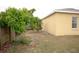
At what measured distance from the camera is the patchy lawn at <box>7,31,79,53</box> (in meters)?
1.88

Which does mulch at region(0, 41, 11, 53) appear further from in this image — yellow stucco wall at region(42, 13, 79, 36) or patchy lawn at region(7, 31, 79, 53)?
yellow stucco wall at region(42, 13, 79, 36)

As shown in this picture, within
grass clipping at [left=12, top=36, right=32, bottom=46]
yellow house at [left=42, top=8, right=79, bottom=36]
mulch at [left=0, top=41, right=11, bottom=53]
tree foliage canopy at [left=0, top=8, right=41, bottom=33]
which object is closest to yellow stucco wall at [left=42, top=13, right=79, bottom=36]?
yellow house at [left=42, top=8, right=79, bottom=36]

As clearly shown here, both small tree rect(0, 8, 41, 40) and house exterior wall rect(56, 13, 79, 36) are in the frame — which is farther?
house exterior wall rect(56, 13, 79, 36)

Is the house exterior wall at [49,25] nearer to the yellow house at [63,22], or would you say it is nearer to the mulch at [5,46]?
the yellow house at [63,22]

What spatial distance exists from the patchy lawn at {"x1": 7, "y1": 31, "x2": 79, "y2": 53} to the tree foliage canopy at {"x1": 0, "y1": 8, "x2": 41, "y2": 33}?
5.6 inches

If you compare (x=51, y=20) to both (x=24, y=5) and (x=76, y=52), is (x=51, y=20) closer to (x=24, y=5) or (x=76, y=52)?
(x=24, y=5)

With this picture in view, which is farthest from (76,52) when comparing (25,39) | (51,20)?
(25,39)

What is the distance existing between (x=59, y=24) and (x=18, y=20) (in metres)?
0.64

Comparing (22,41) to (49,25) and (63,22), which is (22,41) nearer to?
(49,25)

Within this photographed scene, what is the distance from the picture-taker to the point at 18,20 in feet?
5.74

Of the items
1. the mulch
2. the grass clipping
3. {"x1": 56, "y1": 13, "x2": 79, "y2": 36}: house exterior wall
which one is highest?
{"x1": 56, "y1": 13, "x2": 79, "y2": 36}: house exterior wall

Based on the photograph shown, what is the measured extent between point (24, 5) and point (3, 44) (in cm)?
67

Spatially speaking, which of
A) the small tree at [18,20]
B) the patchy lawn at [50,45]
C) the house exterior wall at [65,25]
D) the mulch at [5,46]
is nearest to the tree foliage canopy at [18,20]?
the small tree at [18,20]

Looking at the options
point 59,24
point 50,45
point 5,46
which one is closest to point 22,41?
point 5,46
